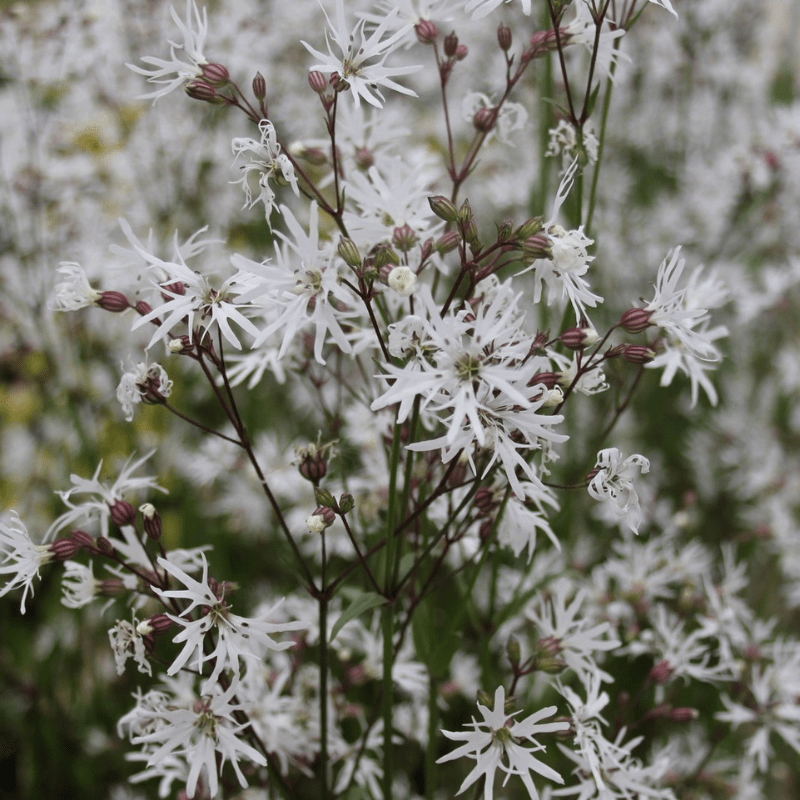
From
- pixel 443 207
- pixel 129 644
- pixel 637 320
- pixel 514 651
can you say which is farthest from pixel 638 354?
pixel 129 644

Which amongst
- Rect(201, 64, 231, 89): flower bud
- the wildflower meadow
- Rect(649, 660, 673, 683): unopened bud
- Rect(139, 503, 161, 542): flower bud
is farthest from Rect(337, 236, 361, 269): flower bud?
Rect(649, 660, 673, 683): unopened bud

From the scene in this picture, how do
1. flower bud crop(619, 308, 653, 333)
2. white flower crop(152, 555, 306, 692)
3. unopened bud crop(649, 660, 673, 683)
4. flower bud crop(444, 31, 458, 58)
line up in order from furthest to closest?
unopened bud crop(649, 660, 673, 683) → flower bud crop(444, 31, 458, 58) → flower bud crop(619, 308, 653, 333) → white flower crop(152, 555, 306, 692)

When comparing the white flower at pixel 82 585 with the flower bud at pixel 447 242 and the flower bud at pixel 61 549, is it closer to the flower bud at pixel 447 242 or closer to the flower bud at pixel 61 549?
the flower bud at pixel 61 549

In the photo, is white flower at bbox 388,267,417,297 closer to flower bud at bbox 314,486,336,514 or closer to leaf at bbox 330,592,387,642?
flower bud at bbox 314,486,336,514

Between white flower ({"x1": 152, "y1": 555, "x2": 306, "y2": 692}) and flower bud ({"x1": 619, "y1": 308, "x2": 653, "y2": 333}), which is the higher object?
flower bud ({"x1": 619, "y1": 308, "x2": 653, "y2": 333})

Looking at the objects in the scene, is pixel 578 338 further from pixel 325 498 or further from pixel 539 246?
pixel 325 498

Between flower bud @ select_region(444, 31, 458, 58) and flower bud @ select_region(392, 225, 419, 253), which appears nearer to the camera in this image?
flower bud @ select_region(392, 225, 419, 253)

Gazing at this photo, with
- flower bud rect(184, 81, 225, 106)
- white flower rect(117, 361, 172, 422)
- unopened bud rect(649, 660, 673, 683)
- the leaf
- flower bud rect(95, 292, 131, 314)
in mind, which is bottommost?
unopened bud rect(649, 660, 673, 683)

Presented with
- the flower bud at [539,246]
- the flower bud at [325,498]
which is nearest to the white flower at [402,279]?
the flower bud at [539,246]
